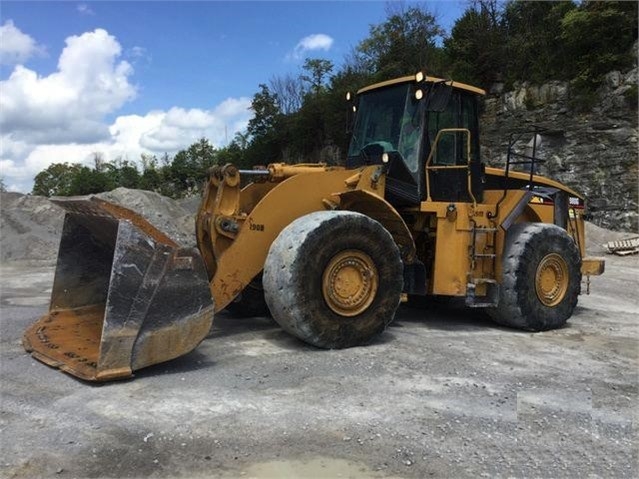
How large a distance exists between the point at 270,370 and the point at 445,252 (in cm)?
262

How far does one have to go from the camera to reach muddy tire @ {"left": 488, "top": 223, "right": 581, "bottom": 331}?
6.54 metres

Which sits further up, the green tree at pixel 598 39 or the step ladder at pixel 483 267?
the green tree at pixel 598 39

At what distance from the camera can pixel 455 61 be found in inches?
986

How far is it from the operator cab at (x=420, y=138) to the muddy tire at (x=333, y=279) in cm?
104

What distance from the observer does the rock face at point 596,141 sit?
18234 millimetres

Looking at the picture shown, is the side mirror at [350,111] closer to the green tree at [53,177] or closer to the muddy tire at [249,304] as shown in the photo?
the muddy tire at [249,304]

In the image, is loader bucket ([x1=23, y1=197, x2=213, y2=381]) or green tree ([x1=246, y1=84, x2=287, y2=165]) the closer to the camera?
loader bucket ([x1=23, y1=197, x2=213, y2=381])

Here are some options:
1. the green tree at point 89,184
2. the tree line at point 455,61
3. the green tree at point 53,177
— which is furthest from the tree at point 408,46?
the green tree at point 53,177

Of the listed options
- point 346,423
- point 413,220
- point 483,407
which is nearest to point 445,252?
point 413,220

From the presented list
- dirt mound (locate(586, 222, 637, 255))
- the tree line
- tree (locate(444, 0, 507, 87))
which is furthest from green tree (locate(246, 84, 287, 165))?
dirt mound (locate(586, 222, 637, 255))

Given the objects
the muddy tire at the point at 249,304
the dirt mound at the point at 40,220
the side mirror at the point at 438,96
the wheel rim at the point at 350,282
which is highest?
the side mirror at the point at 438,96

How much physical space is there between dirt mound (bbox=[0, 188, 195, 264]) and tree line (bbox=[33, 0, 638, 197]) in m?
6.84

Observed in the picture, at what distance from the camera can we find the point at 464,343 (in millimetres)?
5887

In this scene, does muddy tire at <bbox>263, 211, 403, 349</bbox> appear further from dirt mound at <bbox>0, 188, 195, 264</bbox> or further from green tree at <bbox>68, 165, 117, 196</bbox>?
green tree at <bbox>68, 165, 117, 196</bbox>
